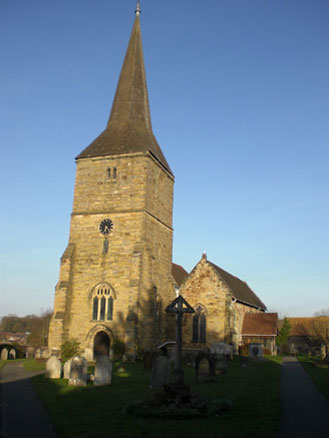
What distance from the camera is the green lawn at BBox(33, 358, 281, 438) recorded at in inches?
358

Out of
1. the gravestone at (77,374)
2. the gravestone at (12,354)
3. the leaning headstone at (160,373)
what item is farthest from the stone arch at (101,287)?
the leaning headstone at (160,373)

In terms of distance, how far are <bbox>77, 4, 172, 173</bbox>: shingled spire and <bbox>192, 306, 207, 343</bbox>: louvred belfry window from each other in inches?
498

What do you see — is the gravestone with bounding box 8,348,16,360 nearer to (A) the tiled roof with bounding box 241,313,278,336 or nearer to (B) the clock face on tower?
(B) the clock face on tower

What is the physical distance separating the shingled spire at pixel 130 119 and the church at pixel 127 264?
10cm

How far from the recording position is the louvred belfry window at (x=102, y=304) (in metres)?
30.4

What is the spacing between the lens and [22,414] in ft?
36.5

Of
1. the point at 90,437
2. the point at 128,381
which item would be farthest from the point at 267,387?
the point at 90,437

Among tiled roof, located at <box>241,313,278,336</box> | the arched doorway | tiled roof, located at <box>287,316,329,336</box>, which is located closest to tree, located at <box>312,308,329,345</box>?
tiled roof, located at <box>287,316,329,336</box>

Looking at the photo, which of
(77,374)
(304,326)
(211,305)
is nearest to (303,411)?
(77,374)

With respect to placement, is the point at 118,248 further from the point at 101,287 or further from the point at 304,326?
the point at 304,326

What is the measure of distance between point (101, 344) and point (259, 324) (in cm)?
1474

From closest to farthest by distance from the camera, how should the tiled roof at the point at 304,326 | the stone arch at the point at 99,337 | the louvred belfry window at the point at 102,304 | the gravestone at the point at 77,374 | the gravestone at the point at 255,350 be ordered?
the gravestone at the point at 77,374 → the stone arch at the point at 99,337 → the louvred belfry window at the point at 102,304 → the gravestone at the point at 255,350 → the tiled roof at the point at 304,326

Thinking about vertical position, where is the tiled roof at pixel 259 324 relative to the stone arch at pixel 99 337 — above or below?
above

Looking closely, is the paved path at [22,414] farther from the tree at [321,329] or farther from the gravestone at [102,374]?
the tree at [321,329]
